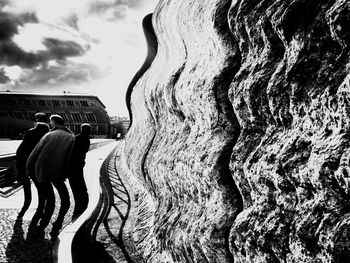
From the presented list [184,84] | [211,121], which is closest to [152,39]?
[184,84]

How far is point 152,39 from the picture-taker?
26.4 feet

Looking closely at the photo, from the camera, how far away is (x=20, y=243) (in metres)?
3.80

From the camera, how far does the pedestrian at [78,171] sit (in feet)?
16.6

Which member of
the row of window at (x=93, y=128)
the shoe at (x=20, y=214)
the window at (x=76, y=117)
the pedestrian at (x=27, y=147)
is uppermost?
the window at (x=76, y=117)

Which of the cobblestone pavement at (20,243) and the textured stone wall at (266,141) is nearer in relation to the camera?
the textured stone wall at (266,141)

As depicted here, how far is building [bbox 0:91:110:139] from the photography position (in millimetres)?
77062

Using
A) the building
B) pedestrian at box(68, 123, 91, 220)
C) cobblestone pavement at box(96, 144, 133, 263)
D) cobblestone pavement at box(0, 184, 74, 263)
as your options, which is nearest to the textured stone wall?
cobblestone pavement at box(96, 144, 133, 263)

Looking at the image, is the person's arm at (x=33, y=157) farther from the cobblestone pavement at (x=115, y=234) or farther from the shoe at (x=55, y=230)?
the cobblestone pavement at (x=115, y=234)

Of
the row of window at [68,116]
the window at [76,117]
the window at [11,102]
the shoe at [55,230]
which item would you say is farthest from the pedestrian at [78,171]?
the window at [11,102]

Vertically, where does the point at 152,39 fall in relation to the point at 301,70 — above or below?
above

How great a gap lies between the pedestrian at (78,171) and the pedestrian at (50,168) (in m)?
0.38

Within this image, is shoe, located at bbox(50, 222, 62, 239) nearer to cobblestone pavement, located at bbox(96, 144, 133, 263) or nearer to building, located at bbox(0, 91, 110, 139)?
cobblestone pavement, located at bbox(96, 144, 133, 263)

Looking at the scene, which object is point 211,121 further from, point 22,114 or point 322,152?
point 22,114

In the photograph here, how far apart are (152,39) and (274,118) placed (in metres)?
6.92
